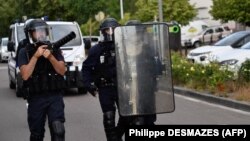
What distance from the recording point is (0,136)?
9961 mm

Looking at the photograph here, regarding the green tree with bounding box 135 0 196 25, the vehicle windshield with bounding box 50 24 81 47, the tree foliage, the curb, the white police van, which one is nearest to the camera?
the curb

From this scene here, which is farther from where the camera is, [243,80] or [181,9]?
[181,9]

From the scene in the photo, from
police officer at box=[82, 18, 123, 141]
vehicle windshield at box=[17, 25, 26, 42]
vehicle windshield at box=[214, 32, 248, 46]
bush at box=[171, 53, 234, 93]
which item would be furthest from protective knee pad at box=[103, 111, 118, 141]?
vehicle windshield at box=[214, 32, 248, 46]

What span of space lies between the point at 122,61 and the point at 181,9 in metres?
35.9

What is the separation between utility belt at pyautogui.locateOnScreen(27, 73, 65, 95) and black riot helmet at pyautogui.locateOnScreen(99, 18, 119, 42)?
906mm

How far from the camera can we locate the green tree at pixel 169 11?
40.5m

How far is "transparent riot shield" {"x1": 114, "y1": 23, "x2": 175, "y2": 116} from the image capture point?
6309 mm

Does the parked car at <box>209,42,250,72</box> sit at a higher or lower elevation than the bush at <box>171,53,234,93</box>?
higher

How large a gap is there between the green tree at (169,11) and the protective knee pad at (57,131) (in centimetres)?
3367

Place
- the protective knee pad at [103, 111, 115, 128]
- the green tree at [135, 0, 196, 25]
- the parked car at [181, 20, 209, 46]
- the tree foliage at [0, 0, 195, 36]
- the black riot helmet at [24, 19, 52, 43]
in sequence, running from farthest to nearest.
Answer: the parked car at [181, 20, 209, 46], the green tree at [135, 0, 196, 25], the tree foliage at [0, 0, 195, 36], the protective knee pad at [103, 111, 115, 128], the black riot helmet at [24, 19, 52, 43]

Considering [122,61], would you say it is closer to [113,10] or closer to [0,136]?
[0,136]

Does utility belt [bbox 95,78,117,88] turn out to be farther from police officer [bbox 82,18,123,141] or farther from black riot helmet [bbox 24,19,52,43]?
black riot helmet [bbox 24,19,52,43]

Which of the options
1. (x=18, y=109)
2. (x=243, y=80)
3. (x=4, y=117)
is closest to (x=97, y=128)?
(x=4, y=117)

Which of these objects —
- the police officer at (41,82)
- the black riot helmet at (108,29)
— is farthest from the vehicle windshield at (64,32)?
the police officer at (41,82)
